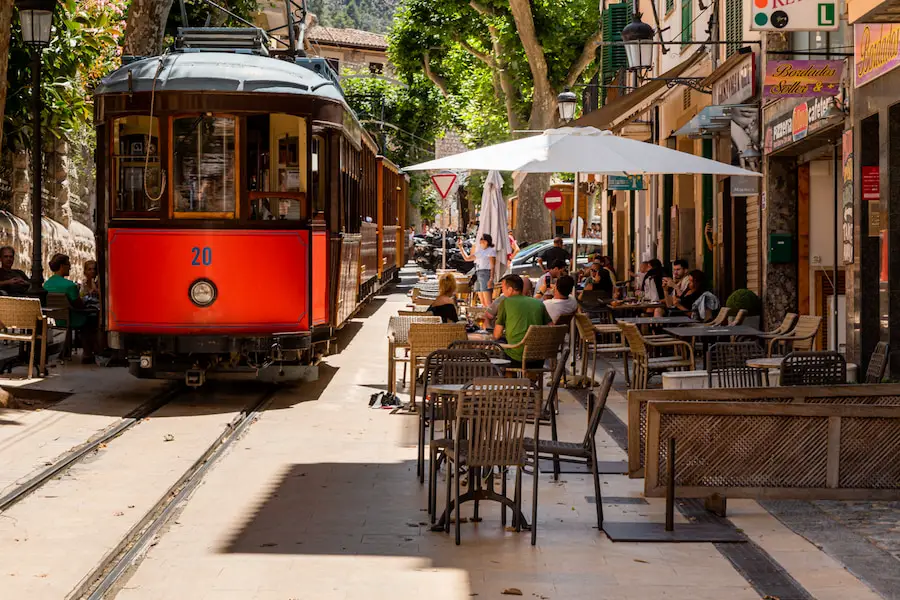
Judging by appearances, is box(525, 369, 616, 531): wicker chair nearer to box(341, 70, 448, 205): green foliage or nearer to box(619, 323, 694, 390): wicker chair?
box(619, 323, 694, 390): wicker chair

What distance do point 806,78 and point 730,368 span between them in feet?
14.2

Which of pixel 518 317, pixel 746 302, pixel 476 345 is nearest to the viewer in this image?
pixel 476 345

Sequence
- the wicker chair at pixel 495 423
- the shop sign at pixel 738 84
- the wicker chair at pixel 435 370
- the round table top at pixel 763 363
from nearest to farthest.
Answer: the wicker chair at pixel 495 423 < the wicker chair at pixel 435 370 < the round table top at pixel 763 363 < the shop sign at pixel 738 84

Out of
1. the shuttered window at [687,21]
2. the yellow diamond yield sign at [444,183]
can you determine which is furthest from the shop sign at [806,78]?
the yellow diamond yield sign at [444,183]

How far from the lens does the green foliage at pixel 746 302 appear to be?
1806cm

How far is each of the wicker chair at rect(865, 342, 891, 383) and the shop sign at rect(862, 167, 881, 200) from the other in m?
1.62

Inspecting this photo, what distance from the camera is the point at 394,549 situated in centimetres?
762

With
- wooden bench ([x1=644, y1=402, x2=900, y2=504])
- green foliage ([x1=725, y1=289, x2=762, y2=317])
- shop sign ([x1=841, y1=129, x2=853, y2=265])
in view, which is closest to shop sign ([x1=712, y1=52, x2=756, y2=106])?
green foliage ([x1=725, y1=289, x2=762, y2=317])

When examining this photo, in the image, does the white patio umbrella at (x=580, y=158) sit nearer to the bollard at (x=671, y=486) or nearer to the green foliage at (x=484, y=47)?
the bollard at (x=671, y=486)

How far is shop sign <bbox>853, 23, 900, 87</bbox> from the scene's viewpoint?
1245 cm

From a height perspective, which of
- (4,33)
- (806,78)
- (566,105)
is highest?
(566,105)

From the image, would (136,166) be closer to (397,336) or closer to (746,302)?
(397,336)

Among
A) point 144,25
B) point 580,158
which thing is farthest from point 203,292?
point 144,25

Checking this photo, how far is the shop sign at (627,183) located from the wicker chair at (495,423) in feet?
66.4
